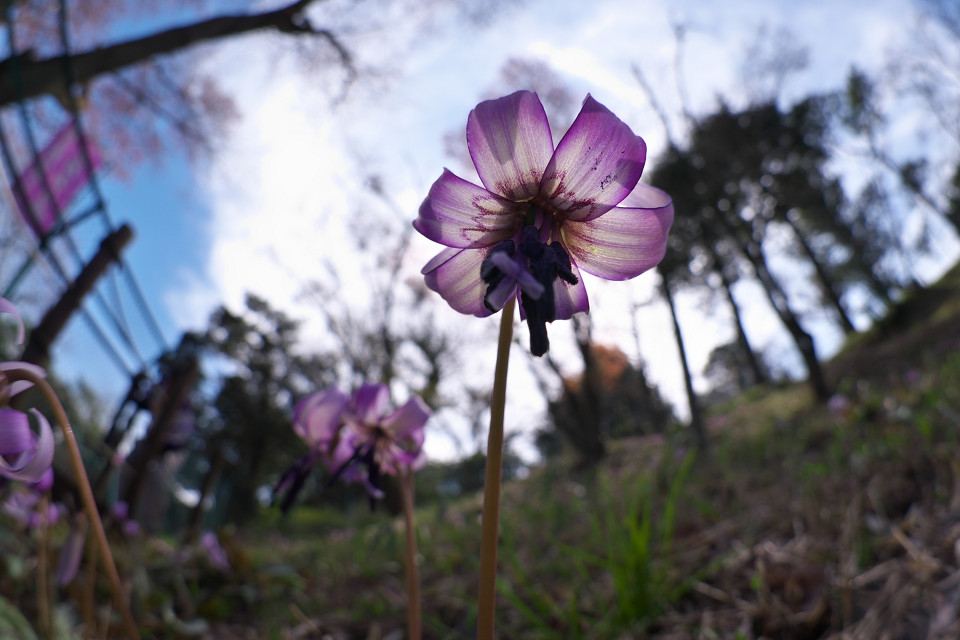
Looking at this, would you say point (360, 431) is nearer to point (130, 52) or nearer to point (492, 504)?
point (492, 504)

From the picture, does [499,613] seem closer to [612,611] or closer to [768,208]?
[612,611]

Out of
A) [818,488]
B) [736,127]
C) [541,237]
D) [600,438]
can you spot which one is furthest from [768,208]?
[541,237]

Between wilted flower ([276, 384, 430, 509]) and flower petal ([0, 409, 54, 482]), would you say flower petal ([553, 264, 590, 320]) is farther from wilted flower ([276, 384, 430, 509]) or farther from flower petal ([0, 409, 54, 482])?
flower petal ([0, 409, 54, 482])

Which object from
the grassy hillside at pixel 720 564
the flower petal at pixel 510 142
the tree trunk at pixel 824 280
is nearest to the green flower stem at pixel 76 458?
the flower petal at pixel 510 142

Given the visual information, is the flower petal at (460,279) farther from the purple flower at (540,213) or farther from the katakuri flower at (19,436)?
the katakuri flower at (19,436)

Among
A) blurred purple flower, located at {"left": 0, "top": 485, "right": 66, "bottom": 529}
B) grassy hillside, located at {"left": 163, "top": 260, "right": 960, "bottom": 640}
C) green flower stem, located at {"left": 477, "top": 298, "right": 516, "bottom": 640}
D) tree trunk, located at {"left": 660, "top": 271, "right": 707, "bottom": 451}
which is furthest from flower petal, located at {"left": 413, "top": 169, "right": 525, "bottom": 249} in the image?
tree trunk, located at {"left": 660, "top": 271, "right": 707, "bottom": 451}
